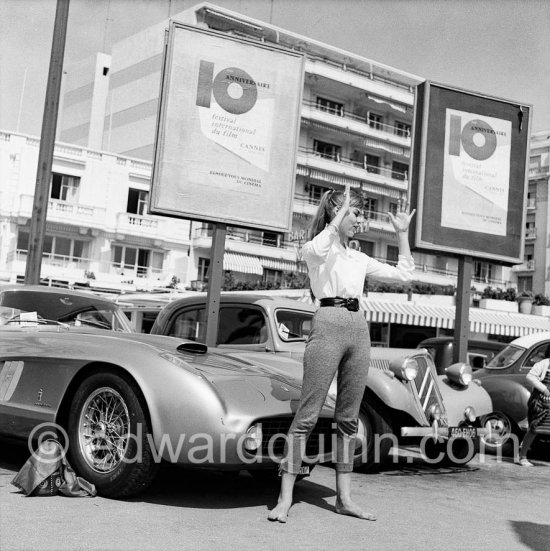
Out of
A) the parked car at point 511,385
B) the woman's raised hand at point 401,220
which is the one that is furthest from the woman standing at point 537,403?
the woman's raised hand at point 401,220

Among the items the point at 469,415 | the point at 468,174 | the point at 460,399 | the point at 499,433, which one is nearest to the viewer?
the point at 469,415

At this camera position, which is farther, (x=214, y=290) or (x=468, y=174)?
(x=468, y=174)

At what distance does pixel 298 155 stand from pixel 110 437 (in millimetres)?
36301

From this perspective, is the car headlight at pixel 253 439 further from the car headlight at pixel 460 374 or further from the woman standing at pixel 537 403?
the woman standing at pixel 537 403

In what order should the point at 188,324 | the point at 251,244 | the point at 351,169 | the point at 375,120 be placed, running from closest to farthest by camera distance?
the point at 188,324, the point at 251,244, the point at 351,169, the point at 375,120

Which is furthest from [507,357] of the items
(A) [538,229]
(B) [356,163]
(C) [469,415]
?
(A) [538,229]

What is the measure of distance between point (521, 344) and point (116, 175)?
31.7m

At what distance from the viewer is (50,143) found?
1034cm

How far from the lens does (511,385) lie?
8984 mm

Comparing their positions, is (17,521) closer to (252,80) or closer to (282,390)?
(282,390)

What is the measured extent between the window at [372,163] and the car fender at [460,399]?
4167 cm

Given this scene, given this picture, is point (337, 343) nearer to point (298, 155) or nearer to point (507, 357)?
point (507, 357)

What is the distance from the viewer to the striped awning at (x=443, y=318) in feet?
68.8

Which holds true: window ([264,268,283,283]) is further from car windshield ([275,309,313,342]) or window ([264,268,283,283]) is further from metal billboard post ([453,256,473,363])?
car windshield ([275,309,313,342])
